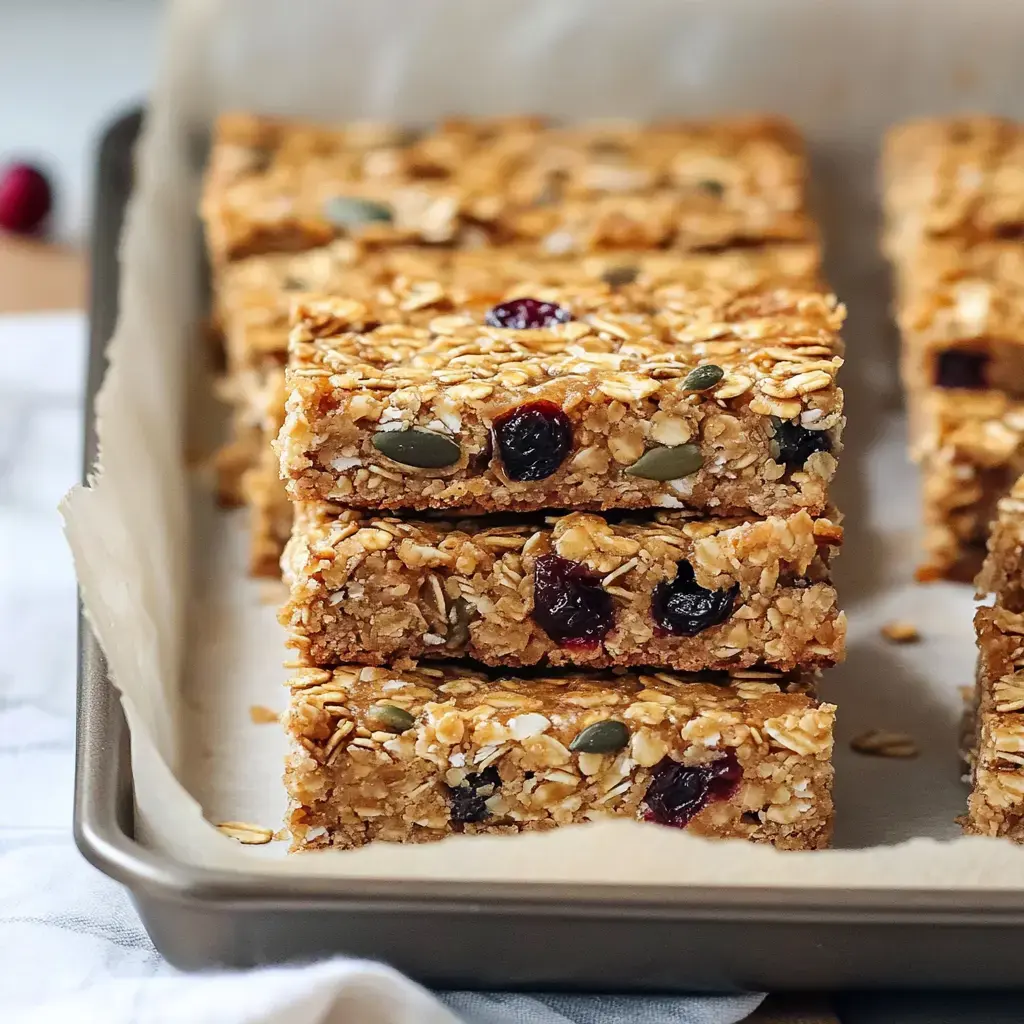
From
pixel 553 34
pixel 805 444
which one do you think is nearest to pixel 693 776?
pixel 805 444

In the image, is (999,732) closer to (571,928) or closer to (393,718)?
(571,928)

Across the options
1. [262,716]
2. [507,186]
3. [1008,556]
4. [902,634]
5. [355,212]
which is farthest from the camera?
[507,186]

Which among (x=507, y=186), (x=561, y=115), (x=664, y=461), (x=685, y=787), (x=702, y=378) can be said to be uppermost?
(x=561, y=115)

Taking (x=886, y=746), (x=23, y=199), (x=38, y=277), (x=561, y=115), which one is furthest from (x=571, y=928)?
(x=23, y=199)

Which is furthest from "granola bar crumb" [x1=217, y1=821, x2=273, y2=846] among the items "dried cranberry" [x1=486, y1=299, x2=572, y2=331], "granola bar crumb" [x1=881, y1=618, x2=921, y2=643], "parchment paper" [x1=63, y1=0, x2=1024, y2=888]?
"granola bar crumb" [x1=881, y1=618, x2=921, y2=643]

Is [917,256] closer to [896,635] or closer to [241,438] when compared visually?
[896,635]

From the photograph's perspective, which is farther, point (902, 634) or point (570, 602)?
point (902, 634)

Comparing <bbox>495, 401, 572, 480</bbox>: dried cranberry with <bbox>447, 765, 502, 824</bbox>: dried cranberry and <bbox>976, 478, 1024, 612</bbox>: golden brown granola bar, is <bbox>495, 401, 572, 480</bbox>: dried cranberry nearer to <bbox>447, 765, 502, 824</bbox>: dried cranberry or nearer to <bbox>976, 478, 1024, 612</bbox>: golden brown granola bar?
<bbox>447, 765, 502, 824</bbox>: dried cranberry
